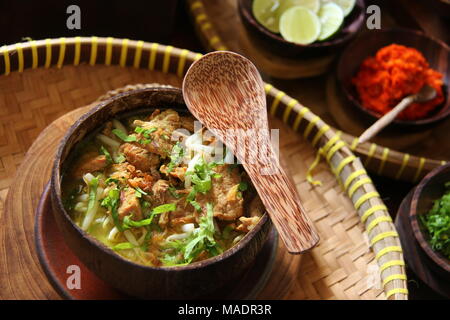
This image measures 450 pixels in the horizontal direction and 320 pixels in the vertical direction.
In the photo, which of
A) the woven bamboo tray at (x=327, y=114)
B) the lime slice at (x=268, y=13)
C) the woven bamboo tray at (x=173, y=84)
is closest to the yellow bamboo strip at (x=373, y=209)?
the woven bamboo tray at (x=173, y=84)

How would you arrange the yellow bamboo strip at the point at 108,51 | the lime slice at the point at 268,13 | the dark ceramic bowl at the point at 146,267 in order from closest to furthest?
the dark ceramic bowl at the point at 146,267
the yellow bamboo strip at the point at 108,51
the lime slice at the point at 268,13

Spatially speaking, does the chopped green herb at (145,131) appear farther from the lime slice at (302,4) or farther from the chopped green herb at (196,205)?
the lime slice at (302,4)

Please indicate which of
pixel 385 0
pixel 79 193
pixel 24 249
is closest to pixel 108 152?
pixel 79 193

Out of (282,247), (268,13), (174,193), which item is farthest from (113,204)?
(268,13)

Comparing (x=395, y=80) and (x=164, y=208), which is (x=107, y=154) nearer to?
(x=164, y=208)

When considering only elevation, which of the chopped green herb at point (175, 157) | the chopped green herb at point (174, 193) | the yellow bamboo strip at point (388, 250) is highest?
the chopped green herb at point (175, 157)
